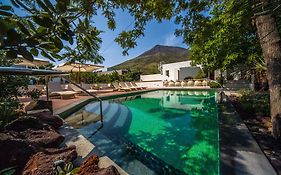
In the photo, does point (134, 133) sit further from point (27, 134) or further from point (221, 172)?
point (221, 172)

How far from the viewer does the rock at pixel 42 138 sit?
373cm

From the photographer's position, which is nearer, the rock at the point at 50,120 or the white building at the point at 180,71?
the rock at the point at 50,120

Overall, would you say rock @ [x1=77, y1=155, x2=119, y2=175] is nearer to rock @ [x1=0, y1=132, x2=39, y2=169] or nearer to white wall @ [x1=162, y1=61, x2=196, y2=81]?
rock @ [x1=0, y1=132, x2=39, y2=169]

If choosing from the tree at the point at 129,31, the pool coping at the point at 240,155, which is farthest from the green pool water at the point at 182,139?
the tree at the point at 129,31

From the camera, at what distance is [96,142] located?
5.21m

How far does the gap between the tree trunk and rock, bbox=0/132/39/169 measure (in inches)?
195

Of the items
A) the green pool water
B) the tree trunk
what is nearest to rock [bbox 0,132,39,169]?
the green pool water

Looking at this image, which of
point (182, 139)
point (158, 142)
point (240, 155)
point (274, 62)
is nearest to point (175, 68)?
point (182, 139)

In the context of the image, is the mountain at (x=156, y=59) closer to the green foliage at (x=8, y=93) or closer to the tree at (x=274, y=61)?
the tree at (x=274, y=61)

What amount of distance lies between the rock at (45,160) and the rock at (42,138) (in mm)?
716

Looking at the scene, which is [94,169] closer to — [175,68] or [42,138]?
[42,138]

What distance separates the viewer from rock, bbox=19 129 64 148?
12.2ft

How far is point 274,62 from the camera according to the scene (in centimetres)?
432

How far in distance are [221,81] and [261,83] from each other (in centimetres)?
381
